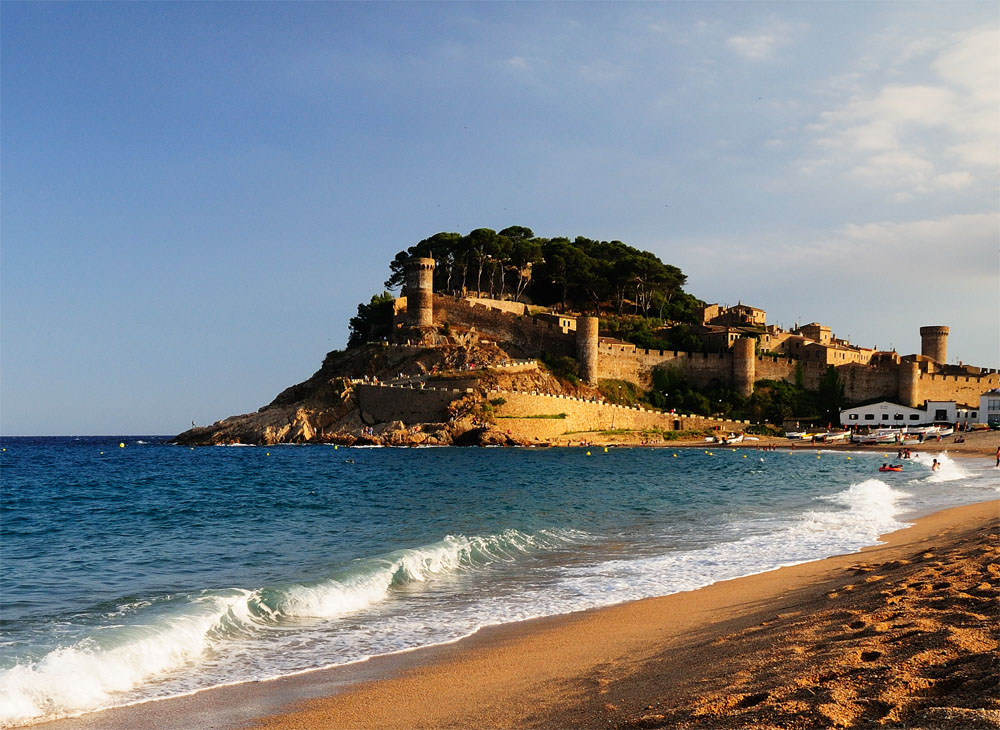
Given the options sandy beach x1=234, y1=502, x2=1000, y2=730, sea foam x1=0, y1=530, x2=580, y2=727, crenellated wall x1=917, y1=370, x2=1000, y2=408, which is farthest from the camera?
crenellated wall x1=917, y1=370, x2=1000, y2=408

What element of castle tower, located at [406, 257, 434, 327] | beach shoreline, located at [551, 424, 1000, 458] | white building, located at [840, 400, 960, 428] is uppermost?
castle tower, located at [406, 257, 434, 327]

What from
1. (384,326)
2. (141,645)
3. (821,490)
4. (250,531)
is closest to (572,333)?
(384,326)

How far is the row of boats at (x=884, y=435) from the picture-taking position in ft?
171

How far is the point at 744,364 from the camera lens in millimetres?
62781

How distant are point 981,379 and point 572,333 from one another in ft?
112

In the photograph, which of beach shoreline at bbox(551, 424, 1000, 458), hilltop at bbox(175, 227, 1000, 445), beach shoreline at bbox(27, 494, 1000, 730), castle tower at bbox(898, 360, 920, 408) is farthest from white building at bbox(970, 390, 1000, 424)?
beach shoreline at bbox(27, 494, 1000, 730)

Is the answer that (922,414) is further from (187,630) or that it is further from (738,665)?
(187,630)

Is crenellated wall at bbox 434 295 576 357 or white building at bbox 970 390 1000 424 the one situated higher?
crenellated wall at bbox 434 295 576 357

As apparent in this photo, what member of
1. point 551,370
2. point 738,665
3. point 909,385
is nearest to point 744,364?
point 909,385

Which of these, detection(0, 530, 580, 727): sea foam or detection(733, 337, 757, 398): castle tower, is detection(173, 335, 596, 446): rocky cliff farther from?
detection(0, 530, 580, 727): sea foam

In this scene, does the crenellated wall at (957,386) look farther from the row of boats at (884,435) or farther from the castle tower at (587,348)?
the castle tower at (587,348)

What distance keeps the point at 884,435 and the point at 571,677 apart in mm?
53274

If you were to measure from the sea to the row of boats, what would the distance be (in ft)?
75.6

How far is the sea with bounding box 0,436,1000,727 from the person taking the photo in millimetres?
7793
